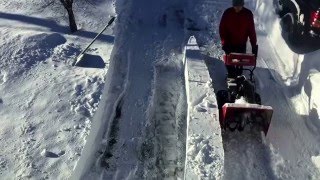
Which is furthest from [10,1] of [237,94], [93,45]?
[237,94]

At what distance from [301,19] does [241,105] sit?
3.16m

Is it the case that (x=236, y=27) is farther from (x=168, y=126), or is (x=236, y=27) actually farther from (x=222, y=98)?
(x=168, y=126)

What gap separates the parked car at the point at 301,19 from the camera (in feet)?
28.1

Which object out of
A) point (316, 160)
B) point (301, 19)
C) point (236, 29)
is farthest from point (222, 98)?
point (301, 19)

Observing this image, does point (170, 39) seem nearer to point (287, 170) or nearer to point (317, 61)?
point (317, 61)

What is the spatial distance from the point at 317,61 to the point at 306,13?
3.65ft

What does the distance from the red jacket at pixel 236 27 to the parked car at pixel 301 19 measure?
1179mm

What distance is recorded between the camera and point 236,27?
8.18 m

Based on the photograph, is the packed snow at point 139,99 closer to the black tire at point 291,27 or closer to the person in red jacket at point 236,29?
the black tire at point 291,27

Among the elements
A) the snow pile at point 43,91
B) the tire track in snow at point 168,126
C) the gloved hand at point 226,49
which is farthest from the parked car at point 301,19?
the snow pile at point 43,91

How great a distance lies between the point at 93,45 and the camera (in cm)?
901

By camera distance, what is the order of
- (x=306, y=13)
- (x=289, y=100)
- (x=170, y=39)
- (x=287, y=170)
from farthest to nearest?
(x=170, y=39) → (x=306, y=13) → (x=289, y=100) → (x=287, y=170)

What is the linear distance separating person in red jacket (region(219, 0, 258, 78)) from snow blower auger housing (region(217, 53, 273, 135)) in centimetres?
55

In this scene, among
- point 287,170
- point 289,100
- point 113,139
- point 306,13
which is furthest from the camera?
point 306,13
